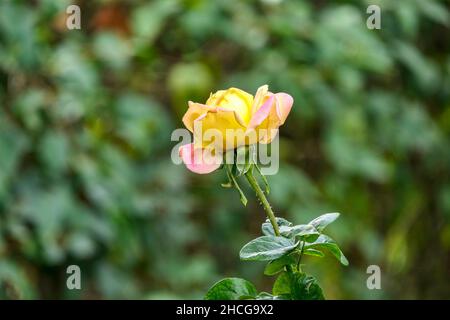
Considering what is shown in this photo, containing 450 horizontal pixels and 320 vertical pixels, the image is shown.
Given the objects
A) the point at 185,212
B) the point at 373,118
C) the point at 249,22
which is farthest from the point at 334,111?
the point at 185,212

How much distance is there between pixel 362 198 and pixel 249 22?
53cm

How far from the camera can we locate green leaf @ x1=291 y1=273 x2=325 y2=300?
51cm

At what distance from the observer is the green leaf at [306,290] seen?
1.67 ft

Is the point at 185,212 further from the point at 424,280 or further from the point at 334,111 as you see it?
the point at 424,280

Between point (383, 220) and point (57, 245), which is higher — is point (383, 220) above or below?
above

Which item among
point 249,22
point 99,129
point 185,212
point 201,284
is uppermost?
point 249,22

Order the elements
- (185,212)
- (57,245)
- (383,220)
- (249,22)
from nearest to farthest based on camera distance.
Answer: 1. (57,245)
2. (249,22)
3. (185,212)
4. (383,220)

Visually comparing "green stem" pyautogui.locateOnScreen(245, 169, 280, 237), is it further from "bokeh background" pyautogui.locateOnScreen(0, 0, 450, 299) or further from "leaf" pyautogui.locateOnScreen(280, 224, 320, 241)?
"bokeh background" pyautogui.locateOnScreen(0, 0, 450, 299)

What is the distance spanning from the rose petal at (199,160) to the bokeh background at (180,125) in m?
0.76

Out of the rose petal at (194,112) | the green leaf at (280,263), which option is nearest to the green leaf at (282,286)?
the green leaf at (280,263)

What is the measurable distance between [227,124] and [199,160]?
31mm

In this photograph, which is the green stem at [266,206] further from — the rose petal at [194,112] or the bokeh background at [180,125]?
the bokeh background at [180,125]

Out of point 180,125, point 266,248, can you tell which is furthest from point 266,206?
point 180,125

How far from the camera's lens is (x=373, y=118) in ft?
6.09
